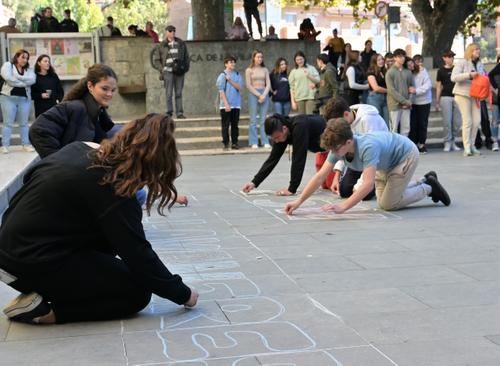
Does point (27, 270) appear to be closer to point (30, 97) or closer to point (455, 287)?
point (455, 287)

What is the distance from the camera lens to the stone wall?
1839 cm

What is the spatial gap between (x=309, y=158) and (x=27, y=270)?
10.4 m

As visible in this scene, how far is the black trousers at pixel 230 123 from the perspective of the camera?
1541 centimetres

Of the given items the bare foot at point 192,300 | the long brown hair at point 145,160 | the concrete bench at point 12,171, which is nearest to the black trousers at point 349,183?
the concrete bench at point 12,171

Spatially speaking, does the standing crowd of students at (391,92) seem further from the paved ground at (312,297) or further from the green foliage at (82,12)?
the green foliage at (82,12)

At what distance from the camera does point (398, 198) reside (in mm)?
8039

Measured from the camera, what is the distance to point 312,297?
192 inches

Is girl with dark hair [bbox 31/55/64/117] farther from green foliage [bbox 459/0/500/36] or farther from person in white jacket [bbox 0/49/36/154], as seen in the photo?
green foliage [bbox 459/0/500/36]

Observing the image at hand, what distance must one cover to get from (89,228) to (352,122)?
4.98 meters

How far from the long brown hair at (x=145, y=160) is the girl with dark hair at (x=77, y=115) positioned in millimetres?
2137

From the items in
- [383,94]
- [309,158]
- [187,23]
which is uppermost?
[187,23]

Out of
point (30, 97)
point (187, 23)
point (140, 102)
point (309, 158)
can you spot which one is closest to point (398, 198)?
point (309, 158)

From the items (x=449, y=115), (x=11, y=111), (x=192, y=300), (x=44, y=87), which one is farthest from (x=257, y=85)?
(x=192, y=300)

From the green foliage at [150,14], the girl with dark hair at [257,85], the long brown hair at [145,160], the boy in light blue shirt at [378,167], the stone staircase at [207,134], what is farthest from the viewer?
the green foliage at [150,14]
